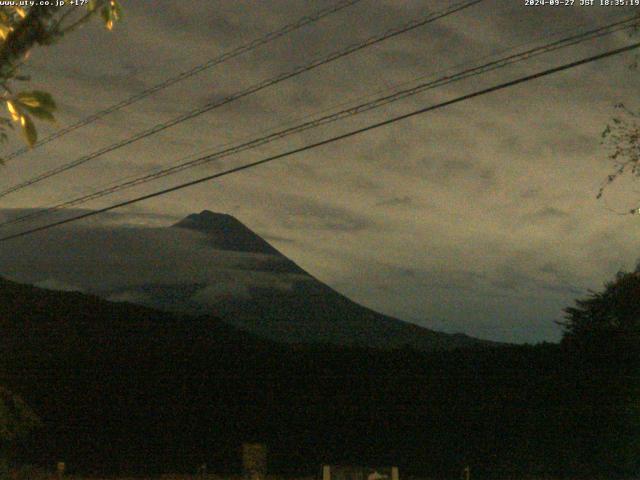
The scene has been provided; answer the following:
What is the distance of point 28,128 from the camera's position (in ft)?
11.5

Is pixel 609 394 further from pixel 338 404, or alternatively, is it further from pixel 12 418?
pixel 12 418

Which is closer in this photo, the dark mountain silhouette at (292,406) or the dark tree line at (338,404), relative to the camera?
the dark tree line at (338,404)

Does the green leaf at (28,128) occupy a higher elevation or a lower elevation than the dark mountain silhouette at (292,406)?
higher

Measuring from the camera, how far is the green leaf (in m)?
3.50

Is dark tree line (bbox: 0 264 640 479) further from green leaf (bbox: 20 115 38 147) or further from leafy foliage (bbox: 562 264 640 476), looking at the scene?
green leaf (bbox: 20 115 38 147)

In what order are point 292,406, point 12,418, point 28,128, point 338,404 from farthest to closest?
point 292,406 → point 338,404 → point 12,418 → point 28,128

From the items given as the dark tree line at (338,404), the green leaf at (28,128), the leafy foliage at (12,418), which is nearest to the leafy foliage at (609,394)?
the dark tree line at (338,404)

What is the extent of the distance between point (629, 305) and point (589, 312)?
3.35 metres

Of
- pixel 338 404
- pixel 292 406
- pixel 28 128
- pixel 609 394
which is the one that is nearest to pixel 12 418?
pixel 292 406

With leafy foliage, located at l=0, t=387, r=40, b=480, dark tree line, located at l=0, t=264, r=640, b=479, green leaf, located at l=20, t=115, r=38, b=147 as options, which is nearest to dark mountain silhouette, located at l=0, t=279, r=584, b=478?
dark tree line, located at l=0, t=264, r=640, b=479

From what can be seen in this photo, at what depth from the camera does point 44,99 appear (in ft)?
11.4

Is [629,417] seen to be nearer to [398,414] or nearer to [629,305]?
[398,414]

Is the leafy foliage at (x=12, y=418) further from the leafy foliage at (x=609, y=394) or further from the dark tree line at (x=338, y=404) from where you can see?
the leafy foliage at (x=609, y=394)

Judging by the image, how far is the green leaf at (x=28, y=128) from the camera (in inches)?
138
